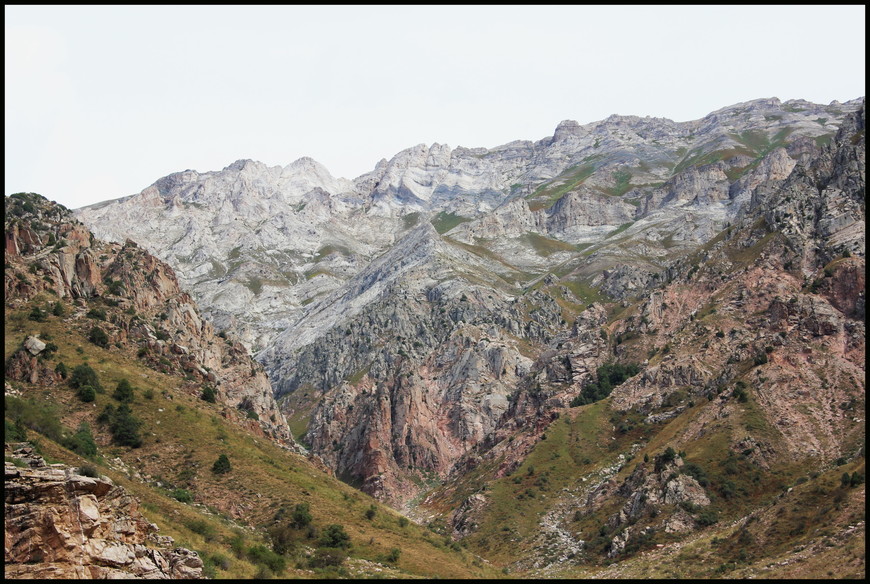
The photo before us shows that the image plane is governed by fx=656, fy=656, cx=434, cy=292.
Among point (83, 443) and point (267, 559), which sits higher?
point (83, 443)

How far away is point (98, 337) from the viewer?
69.9 m

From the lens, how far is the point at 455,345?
186625mm

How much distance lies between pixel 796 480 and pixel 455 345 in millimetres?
119792

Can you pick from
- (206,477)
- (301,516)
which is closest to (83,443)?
(206,477)

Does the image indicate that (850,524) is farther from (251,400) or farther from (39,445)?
(251,400)

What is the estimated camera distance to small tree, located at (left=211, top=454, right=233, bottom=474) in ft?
185

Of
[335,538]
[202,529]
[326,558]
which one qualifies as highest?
[202,529]

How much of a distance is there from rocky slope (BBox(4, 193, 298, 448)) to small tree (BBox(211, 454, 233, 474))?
15096mm

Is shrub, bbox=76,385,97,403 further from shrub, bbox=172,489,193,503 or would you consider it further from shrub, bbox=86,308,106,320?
shrub, bbox=86,308,106,320

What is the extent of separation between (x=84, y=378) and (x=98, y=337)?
37.3 feet

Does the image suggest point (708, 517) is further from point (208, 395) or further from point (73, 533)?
point (73, 533)

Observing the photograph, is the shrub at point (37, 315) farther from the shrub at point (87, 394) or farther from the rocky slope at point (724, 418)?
the rocky slope at point (724, 418)

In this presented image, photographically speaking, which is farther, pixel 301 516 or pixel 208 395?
pixel 208 395

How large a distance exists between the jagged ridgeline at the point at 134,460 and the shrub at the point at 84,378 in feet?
0.42
